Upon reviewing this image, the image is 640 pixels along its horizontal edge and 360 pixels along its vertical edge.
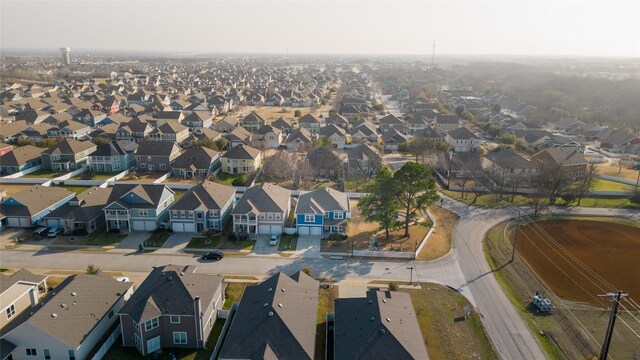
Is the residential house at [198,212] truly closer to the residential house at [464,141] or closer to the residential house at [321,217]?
→ the residential house at [321,217]

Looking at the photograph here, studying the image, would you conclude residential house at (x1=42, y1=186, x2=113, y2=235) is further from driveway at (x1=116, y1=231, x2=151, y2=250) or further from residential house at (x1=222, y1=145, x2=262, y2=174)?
residential house at (x1=222, y1=145, x2=262, y2=174)

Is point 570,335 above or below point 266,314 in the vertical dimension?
below

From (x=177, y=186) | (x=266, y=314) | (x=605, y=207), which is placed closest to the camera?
(x=266, y=314)

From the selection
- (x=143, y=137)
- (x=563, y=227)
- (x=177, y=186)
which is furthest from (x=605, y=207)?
(x=143, y=137)

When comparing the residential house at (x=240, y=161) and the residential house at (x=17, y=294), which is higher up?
the residential house at (x=240, y=161)

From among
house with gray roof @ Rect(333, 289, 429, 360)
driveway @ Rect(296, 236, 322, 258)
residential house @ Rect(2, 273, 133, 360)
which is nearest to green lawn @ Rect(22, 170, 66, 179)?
residential house @ Rect(2, 273, 133, 360)

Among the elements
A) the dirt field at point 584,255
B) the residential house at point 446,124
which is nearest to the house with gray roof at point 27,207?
the dirt field at point 584,255

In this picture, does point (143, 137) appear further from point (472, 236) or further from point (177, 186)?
point (472, 236)
